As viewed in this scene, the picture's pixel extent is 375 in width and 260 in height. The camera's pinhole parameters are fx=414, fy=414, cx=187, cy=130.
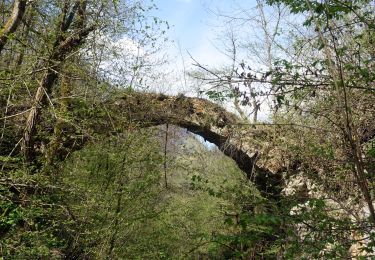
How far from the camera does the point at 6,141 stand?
646cm

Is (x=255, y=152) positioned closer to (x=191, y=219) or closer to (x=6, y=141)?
(x=191, y=219)

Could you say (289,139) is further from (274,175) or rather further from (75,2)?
(75,2)

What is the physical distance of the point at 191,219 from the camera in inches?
426

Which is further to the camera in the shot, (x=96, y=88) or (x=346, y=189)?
(x=96, y=88)

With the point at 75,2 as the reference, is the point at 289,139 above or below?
below

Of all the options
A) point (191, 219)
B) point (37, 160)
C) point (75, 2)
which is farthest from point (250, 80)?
point (191, 219)

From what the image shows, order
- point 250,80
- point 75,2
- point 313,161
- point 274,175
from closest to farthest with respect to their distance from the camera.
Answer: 1. point 250,80
2. point 313,161
3. point 75,2
4. point 274,175

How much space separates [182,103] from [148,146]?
2.74m

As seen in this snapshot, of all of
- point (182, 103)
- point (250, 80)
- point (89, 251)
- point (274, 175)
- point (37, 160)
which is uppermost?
point (182, 103)

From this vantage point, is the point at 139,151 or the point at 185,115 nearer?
the point at 139,151

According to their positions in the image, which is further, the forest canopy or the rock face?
the rock face

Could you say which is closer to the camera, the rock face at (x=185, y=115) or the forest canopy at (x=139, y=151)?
the forest canopy at (x=139, y=151)

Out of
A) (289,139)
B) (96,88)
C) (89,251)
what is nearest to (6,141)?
(96,88)

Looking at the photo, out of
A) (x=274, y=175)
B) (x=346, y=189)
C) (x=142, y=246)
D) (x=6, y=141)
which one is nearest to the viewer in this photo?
(x=346, y=189)
